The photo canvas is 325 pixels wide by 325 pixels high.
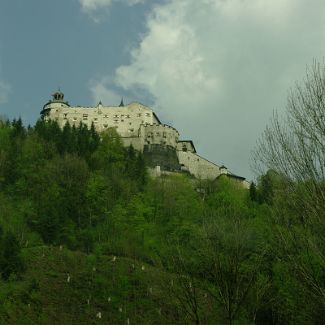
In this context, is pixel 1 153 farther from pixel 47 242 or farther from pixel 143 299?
pixel 143 299

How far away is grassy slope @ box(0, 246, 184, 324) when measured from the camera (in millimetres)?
42669

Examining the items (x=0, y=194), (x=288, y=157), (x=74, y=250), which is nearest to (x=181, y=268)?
(x=288, y=157)

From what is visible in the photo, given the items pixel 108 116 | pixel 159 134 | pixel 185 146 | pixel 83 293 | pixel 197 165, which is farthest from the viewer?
pixel 108 116

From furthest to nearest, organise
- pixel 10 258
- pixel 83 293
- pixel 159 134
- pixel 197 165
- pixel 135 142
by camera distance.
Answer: pixel 159 134 → pixel 135 142 → pixel 197 165 → pixel 10 258 → pixel 83 293

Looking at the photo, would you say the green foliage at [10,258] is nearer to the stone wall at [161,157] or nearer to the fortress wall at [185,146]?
the stone wall at [161,157]

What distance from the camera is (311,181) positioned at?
1744cm

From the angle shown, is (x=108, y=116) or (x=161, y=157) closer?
(x=161, y=157)

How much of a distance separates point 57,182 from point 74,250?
14283mm

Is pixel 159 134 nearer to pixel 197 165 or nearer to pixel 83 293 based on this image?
pixel 197 165

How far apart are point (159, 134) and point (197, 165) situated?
29.1 ft

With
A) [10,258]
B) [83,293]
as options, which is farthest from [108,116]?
[83,293]

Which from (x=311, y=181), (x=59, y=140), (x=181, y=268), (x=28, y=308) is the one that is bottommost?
(x=28, y=308)

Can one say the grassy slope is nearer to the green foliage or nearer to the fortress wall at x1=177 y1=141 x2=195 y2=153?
the green foliage

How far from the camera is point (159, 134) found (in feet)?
359
